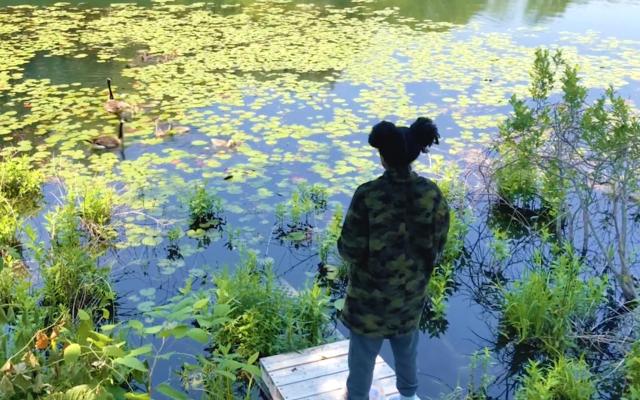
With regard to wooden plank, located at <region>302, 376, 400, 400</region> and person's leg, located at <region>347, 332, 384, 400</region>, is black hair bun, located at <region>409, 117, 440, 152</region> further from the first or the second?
wooden plank, located at <region>302, 376, 400, 400</region>

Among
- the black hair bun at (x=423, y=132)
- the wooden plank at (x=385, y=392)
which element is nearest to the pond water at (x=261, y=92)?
the wooden plank at (x=385, y=392)

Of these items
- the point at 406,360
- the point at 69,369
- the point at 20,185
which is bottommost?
the point at 20,185

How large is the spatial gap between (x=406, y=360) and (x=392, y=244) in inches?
20.5

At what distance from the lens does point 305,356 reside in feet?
9.34

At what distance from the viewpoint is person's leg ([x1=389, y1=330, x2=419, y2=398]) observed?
7.62 feet

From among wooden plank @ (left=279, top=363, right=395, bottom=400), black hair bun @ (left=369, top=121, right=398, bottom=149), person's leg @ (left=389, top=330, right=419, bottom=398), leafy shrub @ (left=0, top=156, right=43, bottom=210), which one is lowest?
leafy shrub @ (left=0, top=156, right=43, bottom=210)

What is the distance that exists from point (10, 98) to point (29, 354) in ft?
19.0

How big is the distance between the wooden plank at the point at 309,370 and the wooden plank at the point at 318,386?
0.08ft

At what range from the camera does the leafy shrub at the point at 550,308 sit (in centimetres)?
318

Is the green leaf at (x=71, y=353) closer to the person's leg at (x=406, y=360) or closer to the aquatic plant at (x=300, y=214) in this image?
the person's leg at (x=406, y=360)

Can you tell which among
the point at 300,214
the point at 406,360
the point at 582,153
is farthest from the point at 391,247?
the point at 300,214

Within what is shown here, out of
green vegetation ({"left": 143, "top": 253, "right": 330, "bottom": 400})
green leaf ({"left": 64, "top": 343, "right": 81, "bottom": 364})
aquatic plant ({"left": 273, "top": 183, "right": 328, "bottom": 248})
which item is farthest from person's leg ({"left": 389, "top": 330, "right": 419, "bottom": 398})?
aquatic plant ({"left": 273, "top": 183, "right": 328, "bottom": 248})

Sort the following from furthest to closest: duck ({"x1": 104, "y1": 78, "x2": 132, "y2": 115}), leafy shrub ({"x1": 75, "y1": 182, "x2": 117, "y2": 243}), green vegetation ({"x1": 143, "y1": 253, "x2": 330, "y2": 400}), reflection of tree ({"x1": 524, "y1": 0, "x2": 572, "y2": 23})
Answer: reflection of tree ({"x1": 524, "y1": 0, "x2": 572, "y2": 23}), duck ({"x1": 104, "y1": 78, "x2": 132, "y2": 115}), leafy shrub ({"x1": 75, "y1": 182, "x2": 117, "y2": 243}), green vegetation ({"x1": 143, "y1": 253, "x2": 330, "y2": 400})

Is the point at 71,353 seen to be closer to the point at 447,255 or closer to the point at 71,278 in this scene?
the point at 71,278
